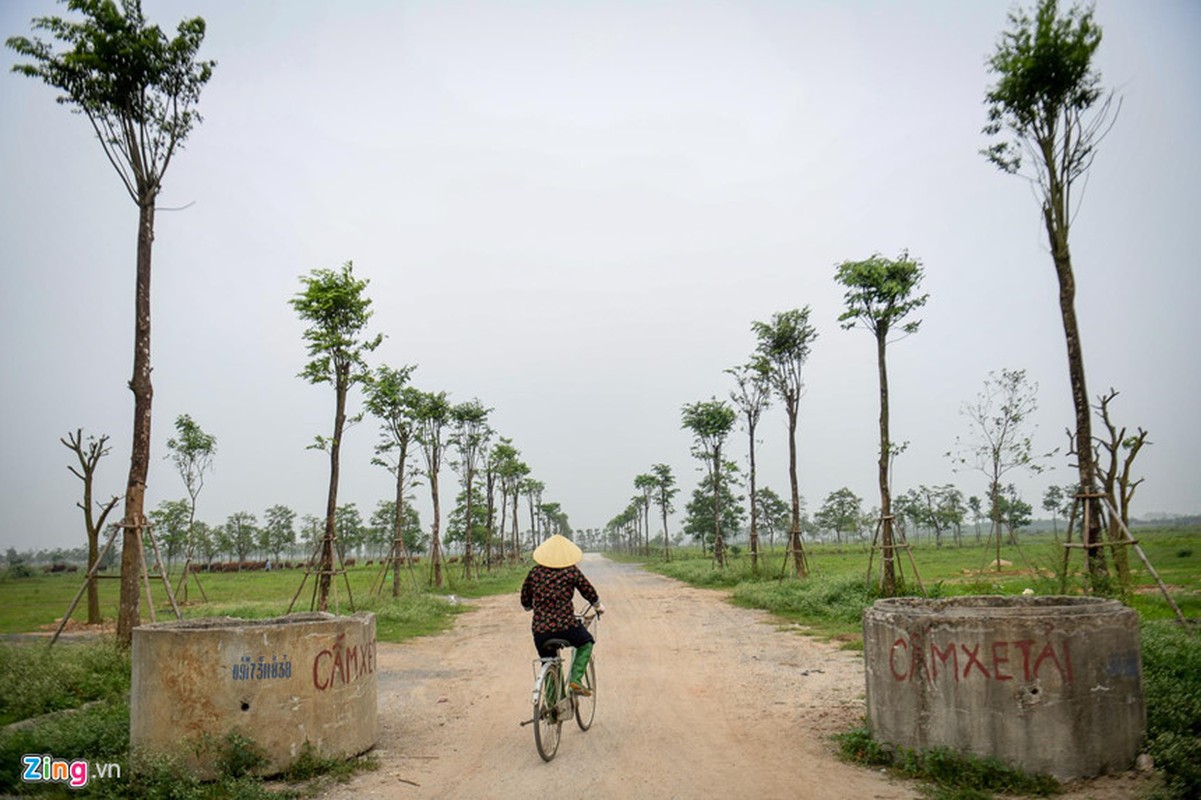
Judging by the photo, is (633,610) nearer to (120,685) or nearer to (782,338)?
(782,338)

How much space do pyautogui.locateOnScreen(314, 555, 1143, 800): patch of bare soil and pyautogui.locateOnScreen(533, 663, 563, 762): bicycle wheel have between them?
155mm

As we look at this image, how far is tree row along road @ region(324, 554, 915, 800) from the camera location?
18.4 ft

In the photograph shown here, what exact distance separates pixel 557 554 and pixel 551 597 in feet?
1.37

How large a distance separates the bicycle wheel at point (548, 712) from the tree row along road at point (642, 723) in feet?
0.44

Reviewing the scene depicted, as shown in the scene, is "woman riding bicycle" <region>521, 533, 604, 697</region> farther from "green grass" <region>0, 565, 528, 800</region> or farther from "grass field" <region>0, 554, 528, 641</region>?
"grass field" <region>0, 554, 528, 641</region>

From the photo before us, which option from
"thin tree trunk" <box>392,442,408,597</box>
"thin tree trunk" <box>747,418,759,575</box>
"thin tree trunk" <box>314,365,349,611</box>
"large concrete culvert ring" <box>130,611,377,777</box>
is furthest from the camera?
"thin tree trunk" <box>747,418,759,575</box>

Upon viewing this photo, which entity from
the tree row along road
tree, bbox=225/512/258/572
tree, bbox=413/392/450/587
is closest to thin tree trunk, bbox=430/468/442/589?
tree, bbox=413/392/450/587

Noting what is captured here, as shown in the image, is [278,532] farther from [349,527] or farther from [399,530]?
[399,530]

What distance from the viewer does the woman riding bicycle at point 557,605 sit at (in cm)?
675

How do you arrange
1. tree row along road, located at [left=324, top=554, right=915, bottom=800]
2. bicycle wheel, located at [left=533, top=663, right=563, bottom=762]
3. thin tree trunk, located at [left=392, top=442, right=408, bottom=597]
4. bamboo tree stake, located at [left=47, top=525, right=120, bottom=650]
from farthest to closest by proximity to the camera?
thin tree trunk, located at [left=392, top=442, right=408, bottom=597] < bamboo tree stake, located at [left=47, top=525, right=120, bottom=650] < bicycle wheel, located at [left=533, top=663, right=563, bottom=762] < tree row along road, located at [left=324, top=554, right=915, bottom=800]

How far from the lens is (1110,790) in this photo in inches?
200

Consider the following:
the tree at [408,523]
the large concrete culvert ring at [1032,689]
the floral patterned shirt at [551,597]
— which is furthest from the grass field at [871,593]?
the tree at [408,523]

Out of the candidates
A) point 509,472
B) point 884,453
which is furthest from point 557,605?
point 509,472

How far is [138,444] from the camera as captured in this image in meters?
10.8
